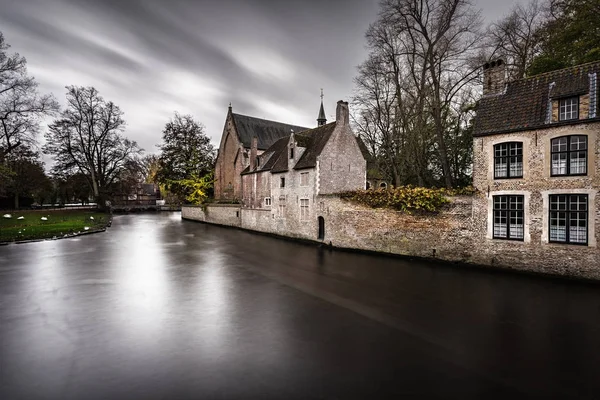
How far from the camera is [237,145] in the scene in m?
36.1

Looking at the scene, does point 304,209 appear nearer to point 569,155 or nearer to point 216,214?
Answer: point 569,155

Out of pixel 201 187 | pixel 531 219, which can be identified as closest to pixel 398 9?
pixel 531 219

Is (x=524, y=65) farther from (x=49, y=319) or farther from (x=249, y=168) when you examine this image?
(x=49, y=319)

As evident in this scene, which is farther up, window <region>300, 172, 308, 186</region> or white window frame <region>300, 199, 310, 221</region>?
window <region>300, 172, 308, 186</region>

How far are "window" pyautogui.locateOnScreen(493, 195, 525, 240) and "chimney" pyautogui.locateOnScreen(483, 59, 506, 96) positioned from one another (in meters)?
5.10

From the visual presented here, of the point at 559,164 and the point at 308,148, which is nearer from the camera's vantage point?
the point at 559,164

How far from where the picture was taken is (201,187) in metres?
37.2

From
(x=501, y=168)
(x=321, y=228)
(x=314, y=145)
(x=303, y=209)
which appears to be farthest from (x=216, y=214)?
(x=501, y=168)

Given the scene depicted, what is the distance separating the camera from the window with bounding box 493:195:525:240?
12.2 m

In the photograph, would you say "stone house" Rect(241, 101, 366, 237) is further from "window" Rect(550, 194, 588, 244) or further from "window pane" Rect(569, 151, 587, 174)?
"window pane" Rect(569, 151, 587, 174)

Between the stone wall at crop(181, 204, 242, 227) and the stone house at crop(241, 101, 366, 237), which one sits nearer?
the stone house at crop(241, 101, 366, 237)

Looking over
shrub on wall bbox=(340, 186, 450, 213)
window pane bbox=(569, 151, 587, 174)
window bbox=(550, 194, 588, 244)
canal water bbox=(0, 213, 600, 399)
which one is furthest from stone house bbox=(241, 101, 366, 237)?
window pane bbox=(569, 151, 587, 174)

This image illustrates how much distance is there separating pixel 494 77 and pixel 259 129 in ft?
94.6

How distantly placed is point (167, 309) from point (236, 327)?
2.45m
